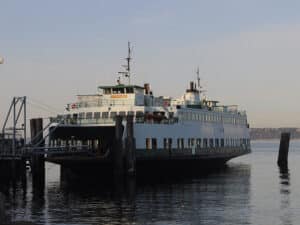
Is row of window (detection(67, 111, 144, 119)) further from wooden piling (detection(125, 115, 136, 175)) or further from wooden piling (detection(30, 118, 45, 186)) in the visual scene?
wooden piling (detection(30, 118, 45, 186))

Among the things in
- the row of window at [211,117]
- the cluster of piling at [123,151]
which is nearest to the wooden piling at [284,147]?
the row of window at [211,117]

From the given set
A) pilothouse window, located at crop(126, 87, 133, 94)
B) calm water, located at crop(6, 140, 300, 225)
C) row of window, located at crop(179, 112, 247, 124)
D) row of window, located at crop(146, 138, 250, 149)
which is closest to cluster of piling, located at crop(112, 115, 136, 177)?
calm water, located at crop(6, 140, 300, 225)

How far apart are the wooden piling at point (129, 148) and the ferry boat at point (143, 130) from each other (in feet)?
1.29

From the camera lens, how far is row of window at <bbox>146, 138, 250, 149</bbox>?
2103 inches

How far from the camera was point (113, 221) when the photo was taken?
30.7 metres

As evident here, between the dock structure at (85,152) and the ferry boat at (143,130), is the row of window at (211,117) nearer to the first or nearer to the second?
the ferry boat at (143,130)

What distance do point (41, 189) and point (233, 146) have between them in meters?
33.1

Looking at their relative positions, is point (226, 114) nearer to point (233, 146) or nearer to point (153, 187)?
point (233, 146)

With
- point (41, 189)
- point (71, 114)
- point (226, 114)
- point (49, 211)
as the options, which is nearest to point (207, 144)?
point (226, 114)

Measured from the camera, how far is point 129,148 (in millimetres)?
48156

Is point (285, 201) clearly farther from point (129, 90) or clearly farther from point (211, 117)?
point (211, 117)

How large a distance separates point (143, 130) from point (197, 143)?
11.0 metres

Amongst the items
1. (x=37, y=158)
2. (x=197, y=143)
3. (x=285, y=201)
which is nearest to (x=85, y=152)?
(x=37, y=158)

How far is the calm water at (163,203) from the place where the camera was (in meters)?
31.7
